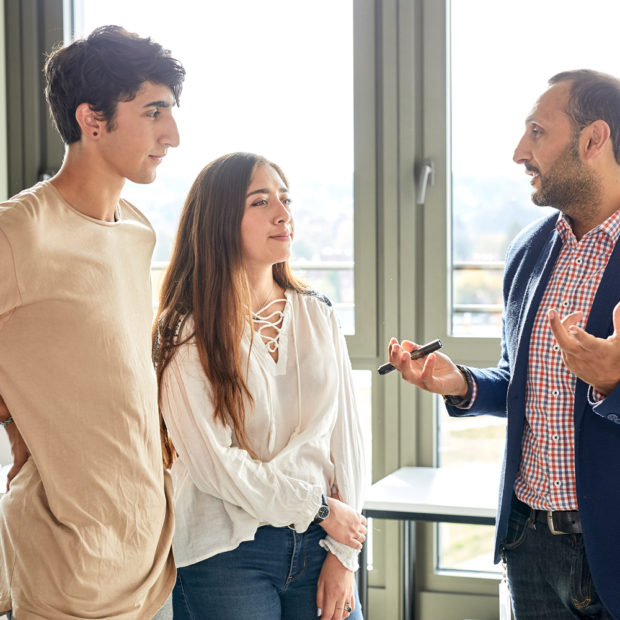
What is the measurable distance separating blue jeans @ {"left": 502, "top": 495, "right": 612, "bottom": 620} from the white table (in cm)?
59

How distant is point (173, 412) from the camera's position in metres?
1.78

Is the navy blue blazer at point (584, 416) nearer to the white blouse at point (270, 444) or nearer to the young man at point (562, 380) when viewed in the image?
the young man at point (562, 380)

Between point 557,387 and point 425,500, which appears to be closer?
point 557,387

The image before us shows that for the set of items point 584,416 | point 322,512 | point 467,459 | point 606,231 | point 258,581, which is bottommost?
point 467,459

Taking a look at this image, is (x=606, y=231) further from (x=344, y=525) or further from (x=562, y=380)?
(x=344, y=525)

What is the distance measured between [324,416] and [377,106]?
160 centimetres

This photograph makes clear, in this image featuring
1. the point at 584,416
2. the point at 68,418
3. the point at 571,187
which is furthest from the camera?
the point at 571,187

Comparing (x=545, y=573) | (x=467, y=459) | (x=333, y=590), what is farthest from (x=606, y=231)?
(x=467, y=459)

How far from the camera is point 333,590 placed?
171 centimetres

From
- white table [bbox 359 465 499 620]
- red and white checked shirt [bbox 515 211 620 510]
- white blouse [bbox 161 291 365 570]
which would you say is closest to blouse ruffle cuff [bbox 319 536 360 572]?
white blouse [bbox 161 291 365 570]

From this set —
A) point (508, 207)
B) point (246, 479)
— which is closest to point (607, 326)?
point (246, 479)

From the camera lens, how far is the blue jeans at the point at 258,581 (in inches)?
66.2

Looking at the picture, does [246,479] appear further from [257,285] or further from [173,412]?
[257,285]

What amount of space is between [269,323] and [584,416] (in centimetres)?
77
